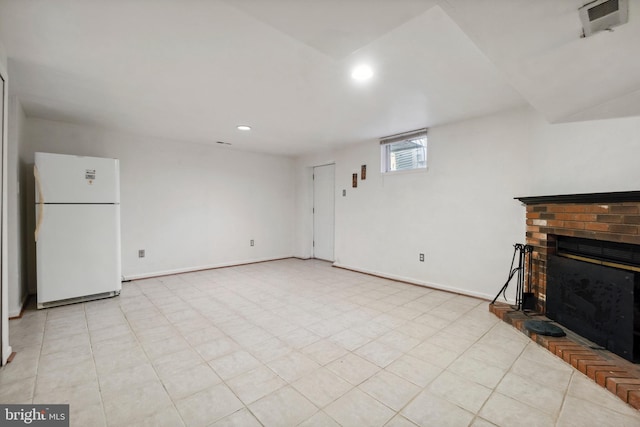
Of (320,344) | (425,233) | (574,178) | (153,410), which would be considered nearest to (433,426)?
(320,344)

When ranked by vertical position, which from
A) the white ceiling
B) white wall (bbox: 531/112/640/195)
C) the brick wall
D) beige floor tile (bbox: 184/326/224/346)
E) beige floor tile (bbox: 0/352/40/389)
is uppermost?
the white ceiling

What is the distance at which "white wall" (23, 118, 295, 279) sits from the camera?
3.93 metres

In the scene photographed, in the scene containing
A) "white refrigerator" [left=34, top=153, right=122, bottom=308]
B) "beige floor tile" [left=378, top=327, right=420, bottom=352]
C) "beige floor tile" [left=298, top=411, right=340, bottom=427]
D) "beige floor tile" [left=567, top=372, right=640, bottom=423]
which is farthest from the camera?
"white refrigerator" [left=34, top=153, right=122, bottom=308]

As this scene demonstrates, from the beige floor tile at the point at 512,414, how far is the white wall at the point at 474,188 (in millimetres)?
1822

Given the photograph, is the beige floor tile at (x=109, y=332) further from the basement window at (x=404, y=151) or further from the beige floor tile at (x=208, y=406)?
the basement window at (x=404, y=151)

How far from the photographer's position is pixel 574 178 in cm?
250

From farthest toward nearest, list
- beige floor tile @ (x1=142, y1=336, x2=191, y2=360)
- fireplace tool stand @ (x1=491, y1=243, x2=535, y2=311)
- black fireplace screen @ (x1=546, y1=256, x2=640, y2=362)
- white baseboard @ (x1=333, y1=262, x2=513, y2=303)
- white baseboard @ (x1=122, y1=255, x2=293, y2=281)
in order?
1. white baseboard @ (x1=122, y1=255, x2=293, y2=281)
2. white baseboard @ (x1=333, y1=262, x2=513, y2=303)
3. fireplace tool stand @ (x1=491, y1=243, x2=535, y2=311)
4. beige floor tile @ (x1=142, y1=336, x2=191, y2=360)
5. black fireplace screen @ (x1=546, y1=256, x2=640, y2=362)

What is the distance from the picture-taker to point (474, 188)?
339 centimetres

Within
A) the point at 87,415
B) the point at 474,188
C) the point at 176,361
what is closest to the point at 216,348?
the point at 176,361

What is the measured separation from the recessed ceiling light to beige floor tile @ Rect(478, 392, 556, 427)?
2.40 metres

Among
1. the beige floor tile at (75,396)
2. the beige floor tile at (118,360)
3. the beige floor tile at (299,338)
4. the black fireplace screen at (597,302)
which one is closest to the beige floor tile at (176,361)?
the beige floor tile at (118,360)

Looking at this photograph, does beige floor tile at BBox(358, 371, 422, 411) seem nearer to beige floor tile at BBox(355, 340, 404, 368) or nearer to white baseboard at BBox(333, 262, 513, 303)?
beige floor tile at BBox(355, 340, 404, 368)

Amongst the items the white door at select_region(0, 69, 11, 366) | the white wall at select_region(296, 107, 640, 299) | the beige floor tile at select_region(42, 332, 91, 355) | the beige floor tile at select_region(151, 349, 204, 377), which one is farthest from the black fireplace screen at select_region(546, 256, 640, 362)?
the white door at select_region(0, 69, 11, 366)

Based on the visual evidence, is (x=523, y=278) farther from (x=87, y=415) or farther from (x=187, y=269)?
(x=187, y=269)
